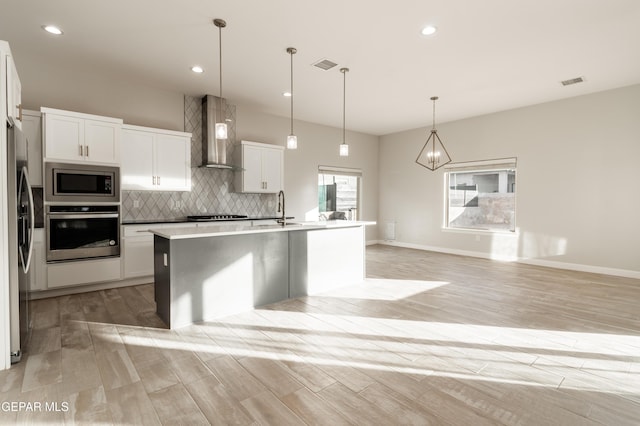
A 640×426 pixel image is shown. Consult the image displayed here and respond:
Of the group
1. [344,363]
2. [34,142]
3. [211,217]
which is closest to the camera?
[344,363]

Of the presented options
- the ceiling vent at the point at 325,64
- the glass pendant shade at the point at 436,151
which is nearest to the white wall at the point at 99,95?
the ceiling vent at the point at 325,64

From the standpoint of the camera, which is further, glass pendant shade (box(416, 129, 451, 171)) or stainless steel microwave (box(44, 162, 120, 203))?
glass pendant shade (box(416, 129, 451, 171))

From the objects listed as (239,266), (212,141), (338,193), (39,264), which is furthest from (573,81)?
(39,264)

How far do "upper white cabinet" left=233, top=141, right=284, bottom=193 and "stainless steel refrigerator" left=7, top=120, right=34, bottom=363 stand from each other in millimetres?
3280

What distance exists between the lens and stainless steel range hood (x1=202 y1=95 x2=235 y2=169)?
530 centimetres

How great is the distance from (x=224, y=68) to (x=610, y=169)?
6.11m

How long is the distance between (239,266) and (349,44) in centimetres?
275

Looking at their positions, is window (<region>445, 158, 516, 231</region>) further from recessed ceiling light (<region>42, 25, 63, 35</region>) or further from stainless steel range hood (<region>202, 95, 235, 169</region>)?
recessed ceiling light (<region>42, 25, 63, 35</region>)

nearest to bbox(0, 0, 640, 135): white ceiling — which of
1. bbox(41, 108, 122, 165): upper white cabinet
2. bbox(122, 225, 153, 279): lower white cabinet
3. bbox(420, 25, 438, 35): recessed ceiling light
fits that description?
bbox(420, 25, 438, 35): recessed ceiling light

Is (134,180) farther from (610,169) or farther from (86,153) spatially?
(610,169)

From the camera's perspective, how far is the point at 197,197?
5492 millimetres

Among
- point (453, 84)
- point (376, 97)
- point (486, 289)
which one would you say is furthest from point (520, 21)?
point (486, 289)

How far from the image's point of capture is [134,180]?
456cm

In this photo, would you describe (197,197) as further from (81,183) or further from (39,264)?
(39,264)
